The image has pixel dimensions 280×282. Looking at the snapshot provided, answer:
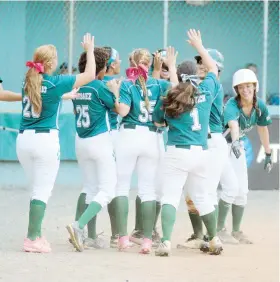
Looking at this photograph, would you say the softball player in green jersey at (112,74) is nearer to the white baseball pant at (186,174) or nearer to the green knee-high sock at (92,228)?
the green knee-high sock at (92,228)

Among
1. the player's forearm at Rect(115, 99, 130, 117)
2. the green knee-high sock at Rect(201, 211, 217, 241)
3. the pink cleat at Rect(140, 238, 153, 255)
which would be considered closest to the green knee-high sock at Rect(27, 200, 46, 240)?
the pink cleat at Rect(140, 238, 153, 255)

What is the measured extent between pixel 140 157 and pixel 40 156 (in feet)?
3.08

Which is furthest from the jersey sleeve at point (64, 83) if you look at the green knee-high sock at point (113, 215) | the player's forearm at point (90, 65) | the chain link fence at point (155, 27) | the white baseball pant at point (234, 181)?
the chain link fence at point (155, 27)

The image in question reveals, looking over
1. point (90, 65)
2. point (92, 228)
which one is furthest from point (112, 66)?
point (92, 228)

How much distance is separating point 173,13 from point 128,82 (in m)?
9.70

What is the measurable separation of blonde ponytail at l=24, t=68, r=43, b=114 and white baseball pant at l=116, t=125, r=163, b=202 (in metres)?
0.88

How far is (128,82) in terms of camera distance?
9391 millimetres

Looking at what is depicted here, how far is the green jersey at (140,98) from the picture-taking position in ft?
30.7

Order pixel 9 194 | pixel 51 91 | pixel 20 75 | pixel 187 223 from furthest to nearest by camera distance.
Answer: pixel 20 75
pixel 9 194
pixel 187 223
pixel 51 91

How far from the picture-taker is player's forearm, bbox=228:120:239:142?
1015cm

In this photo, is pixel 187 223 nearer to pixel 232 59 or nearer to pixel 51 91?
pixel 51 91

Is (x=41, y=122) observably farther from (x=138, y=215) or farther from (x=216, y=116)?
(x=216, y=116)

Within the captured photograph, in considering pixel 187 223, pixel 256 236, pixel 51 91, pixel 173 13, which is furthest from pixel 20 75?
pixel 51 91

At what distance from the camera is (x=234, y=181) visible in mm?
10461
